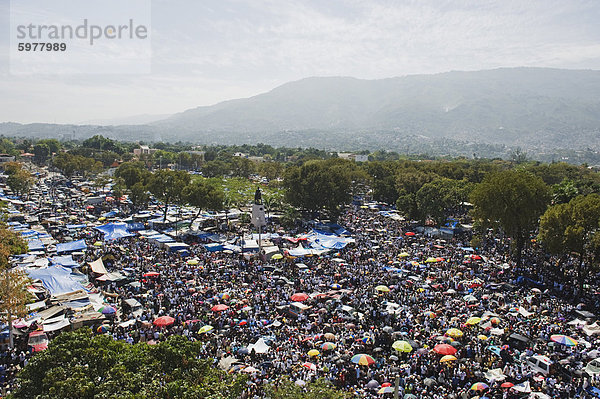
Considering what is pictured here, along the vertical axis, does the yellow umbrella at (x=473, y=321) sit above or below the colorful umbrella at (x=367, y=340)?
above

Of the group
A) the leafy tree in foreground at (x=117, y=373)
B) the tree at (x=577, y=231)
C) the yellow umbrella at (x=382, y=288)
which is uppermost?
the tree at (x=577, y=231)

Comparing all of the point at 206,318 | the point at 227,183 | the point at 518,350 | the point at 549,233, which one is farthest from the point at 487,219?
the point at 227,183

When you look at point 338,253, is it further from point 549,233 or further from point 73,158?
point 73,158

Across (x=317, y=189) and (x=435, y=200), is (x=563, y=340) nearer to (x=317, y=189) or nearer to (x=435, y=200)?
(x=435, y=200)

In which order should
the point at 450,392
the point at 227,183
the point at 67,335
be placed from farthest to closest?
the point at 227,183 → the point at 450,392 → the point at 67,335

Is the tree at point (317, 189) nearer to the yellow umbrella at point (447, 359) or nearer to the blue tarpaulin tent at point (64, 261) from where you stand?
the blue tarpaulin tent at point (64, 261)

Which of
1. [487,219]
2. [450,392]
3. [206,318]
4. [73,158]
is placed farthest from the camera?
[73,158]

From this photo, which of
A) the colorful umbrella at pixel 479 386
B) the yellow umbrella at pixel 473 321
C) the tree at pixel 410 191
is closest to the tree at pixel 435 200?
the tree at pixel 410 191
